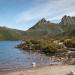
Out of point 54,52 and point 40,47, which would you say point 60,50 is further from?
point 40,47

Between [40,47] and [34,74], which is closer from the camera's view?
[34,74]

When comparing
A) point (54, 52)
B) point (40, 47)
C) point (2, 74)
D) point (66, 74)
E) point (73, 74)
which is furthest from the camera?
point (40, 47)

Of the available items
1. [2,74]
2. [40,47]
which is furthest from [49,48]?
[2,74]

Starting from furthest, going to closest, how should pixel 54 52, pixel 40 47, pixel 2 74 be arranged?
1. pixel 40 47
2. pixel 54 52
3. pixel 2 74

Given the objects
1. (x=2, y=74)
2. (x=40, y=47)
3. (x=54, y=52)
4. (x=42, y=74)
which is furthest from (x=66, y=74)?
(x=40, y=47)

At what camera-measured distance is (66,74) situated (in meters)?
30.4

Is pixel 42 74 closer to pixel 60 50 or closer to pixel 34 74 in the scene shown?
pixel 34 74

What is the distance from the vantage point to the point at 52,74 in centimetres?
3141

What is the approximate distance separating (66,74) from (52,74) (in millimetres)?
2041

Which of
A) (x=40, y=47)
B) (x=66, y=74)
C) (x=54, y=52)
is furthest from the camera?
(x=40, y=47)

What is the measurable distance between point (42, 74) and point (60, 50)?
46.9 metres

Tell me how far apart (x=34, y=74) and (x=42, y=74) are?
128 centimetres

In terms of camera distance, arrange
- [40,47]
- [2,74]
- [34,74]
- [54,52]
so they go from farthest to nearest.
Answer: [40,47], [54,52], [2,74], [34,74]

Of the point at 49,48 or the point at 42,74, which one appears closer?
the point at 42,74
